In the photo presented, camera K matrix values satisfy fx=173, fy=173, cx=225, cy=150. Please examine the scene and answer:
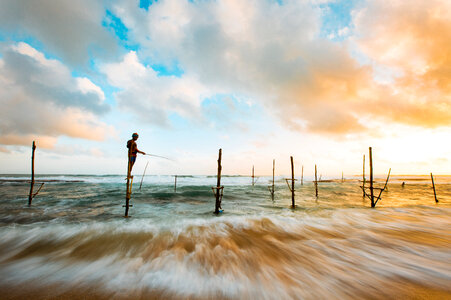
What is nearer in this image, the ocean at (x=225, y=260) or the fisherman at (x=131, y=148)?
the ocean at (x=225, y=260)

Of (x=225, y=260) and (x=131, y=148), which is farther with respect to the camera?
(x=131, y=148)

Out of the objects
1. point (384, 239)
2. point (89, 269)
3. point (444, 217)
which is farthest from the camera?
point (444, 217)

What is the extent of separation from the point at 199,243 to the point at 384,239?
7.29 meters

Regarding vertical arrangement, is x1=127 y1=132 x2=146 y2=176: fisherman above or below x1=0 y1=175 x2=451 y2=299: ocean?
above

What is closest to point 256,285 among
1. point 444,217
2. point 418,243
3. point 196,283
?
point 196,283

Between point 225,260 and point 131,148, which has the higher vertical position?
point 131,148

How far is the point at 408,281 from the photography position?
4035 mm

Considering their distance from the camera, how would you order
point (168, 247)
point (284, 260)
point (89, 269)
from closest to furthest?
point (89, 269)
point (284, 260)
point (168, 247)

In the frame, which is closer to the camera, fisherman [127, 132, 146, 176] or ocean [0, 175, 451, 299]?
ocean [0, 175, 451, 299]

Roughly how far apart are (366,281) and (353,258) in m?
1.38

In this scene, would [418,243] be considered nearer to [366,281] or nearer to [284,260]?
[366,281]

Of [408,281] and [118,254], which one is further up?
[408,281]

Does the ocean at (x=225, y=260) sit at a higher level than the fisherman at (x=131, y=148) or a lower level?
lower

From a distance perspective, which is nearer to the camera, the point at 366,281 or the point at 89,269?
the point at 366,281
